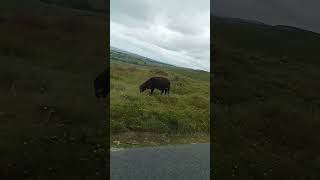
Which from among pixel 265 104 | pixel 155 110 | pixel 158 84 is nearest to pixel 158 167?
pixel 265 104

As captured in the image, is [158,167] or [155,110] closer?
[158,167]

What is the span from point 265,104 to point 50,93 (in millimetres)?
17061

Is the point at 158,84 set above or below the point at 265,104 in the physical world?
above

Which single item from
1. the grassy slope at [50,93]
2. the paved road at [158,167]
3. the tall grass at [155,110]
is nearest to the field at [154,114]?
the tall grass at [155,110]

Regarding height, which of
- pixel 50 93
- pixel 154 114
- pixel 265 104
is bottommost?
pixel 154 114

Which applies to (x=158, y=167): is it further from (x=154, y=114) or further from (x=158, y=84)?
(x=158, y=84)

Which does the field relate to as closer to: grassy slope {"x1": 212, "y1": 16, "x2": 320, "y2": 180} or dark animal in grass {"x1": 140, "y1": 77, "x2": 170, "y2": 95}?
dark animal in grass {"x1": 140, "y1": 77, "x2": 170, "y2": 95}

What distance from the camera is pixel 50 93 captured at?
106 feet

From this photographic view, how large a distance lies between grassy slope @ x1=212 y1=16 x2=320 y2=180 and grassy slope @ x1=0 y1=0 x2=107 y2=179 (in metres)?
6.33

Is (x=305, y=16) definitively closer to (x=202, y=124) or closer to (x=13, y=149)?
(x=202, y=124)

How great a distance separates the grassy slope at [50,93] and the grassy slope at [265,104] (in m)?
6.33

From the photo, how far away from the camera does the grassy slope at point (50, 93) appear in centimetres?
1554

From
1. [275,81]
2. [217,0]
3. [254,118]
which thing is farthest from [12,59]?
[217,0]

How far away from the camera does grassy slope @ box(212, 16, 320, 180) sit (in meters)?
18.2
